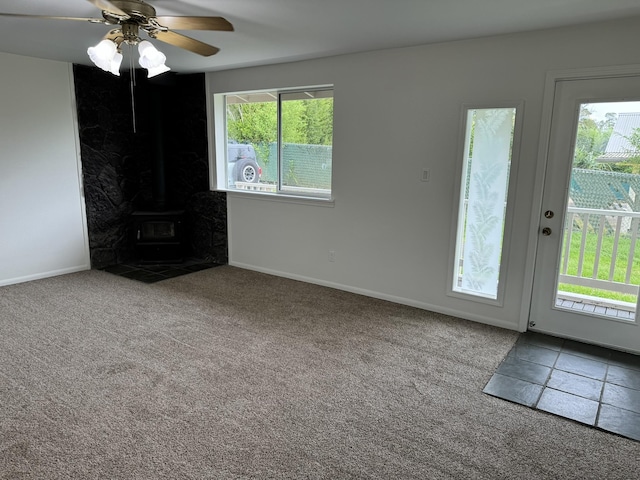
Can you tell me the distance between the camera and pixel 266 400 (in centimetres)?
243

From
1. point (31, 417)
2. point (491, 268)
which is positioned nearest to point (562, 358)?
point (491, 268)

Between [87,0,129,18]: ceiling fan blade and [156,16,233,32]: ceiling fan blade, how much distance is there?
184 mm

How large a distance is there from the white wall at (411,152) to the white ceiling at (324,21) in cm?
18

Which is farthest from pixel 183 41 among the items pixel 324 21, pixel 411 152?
pixel 411 152

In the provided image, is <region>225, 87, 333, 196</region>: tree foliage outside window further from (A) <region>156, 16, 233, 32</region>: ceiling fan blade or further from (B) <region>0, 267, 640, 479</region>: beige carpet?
(A) <region>156, 16, 233, 32</region>: ceiling fan blade

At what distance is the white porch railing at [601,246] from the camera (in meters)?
3.06

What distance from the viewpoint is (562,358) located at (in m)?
3.00

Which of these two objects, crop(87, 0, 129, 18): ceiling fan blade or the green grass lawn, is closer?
crop(87, 0, 129, 18): ceiling fan blade

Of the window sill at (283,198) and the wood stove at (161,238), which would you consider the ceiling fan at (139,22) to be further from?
the wood stove at (161,238)

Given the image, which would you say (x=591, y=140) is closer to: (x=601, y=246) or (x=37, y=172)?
(x=601, y=246)

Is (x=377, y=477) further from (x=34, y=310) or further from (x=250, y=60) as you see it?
(x=250, y=60)


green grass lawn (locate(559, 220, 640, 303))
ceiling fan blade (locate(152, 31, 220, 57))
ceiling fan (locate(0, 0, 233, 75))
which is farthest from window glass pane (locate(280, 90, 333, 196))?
green grass lawn (locate(559, 220, 640, 303))

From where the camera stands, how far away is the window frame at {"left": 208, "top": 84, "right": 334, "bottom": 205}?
4.59 metres

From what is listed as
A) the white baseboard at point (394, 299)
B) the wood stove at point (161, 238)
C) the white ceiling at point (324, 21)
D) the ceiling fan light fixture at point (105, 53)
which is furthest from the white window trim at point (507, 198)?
the wood stove at point (161, 238)
